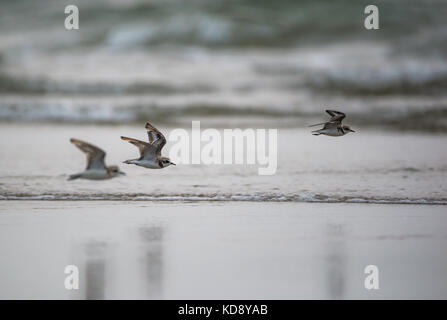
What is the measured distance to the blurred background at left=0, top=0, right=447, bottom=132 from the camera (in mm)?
12633

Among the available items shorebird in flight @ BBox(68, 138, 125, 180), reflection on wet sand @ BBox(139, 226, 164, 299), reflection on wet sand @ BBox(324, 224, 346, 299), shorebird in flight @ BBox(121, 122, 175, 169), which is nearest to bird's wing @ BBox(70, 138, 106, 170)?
shorebird in flight @ BBox(68, 138, 125, 180)

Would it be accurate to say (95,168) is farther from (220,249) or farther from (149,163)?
(220,249)

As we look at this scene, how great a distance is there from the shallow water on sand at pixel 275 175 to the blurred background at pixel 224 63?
7.78 feet

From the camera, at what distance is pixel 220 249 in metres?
4.87

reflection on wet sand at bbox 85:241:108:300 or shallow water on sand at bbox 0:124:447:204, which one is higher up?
shallow water on sand at bbox 0:124:447:204

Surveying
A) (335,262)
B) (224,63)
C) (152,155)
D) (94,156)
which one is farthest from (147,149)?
(224,63)

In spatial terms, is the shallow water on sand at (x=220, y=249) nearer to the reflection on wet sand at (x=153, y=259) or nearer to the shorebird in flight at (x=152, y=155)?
the reflection on wet sand at (x=153, y=259)

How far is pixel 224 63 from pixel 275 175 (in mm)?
9465

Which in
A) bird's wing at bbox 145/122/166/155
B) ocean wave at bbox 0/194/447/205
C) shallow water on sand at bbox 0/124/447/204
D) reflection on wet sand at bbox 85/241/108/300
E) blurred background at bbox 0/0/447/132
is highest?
blurred background at bbox 0/0/447/132

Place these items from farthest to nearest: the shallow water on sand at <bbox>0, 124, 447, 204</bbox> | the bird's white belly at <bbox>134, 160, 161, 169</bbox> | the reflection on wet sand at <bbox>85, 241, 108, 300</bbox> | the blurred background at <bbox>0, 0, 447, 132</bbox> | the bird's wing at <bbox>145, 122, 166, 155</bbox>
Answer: the blurred background at <bbox>0, 0, 447, 132</bbox> < the shallow water on sand at <bbox>0, 124, 447, 204</bbox> < the bird's white belly at <bbox>134, 160, 161, 169</bbox> < the bird's wing at <bbox>145, 122, 166, 155</bbox> < the reflection on wet sand at <bbox>85, 241, 108, 300</bbox>

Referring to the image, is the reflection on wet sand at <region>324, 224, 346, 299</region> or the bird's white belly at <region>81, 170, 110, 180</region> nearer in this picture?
the reflection on wet sand at <region>324, 224, 346, 299</region>

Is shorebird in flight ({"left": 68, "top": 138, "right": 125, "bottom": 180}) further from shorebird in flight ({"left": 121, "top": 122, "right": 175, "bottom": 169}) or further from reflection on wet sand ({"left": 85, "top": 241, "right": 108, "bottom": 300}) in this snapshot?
reflection on wet sand ({"left": 85, "top": 241, "right": 108, "bottom": 300})

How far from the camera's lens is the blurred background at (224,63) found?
1263cm
